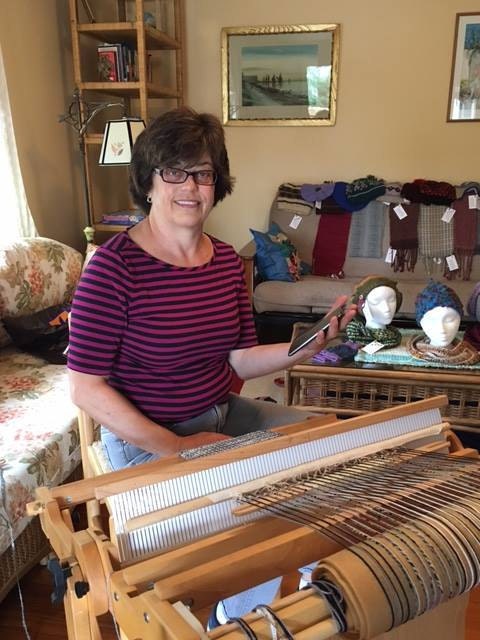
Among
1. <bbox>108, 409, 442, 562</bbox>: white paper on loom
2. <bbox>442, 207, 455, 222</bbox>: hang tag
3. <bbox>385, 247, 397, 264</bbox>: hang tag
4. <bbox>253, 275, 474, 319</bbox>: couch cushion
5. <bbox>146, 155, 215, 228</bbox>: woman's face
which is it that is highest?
<bbox>146, 155, 215, 228</bbox>: woman's face

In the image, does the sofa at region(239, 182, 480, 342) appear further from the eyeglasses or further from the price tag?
the eyeglasses

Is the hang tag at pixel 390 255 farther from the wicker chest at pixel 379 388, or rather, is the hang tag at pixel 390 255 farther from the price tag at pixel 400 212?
the wicker chest at pixel 379 388

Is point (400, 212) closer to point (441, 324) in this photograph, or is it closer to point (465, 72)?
point (465, 72)

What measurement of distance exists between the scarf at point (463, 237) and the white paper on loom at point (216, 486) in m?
2.90

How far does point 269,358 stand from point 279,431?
41cm

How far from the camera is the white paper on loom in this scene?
0.63m

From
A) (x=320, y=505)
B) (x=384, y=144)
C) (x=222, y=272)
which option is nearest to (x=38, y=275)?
(x=222, y=272)

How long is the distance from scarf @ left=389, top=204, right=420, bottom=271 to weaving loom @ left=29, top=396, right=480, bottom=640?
9.28ft

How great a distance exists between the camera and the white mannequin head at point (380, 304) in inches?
→ 77.0

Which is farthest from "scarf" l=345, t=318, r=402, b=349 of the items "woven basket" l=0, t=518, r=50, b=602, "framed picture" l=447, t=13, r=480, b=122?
"framed picture" l=447, t=13, r=480, b=122

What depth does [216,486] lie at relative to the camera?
695mm

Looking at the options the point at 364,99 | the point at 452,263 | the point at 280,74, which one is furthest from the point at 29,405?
the point at 364,99

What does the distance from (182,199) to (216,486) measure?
25.8 inches

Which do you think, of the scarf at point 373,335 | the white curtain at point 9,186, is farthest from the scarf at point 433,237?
the white curtain at point 9,186
